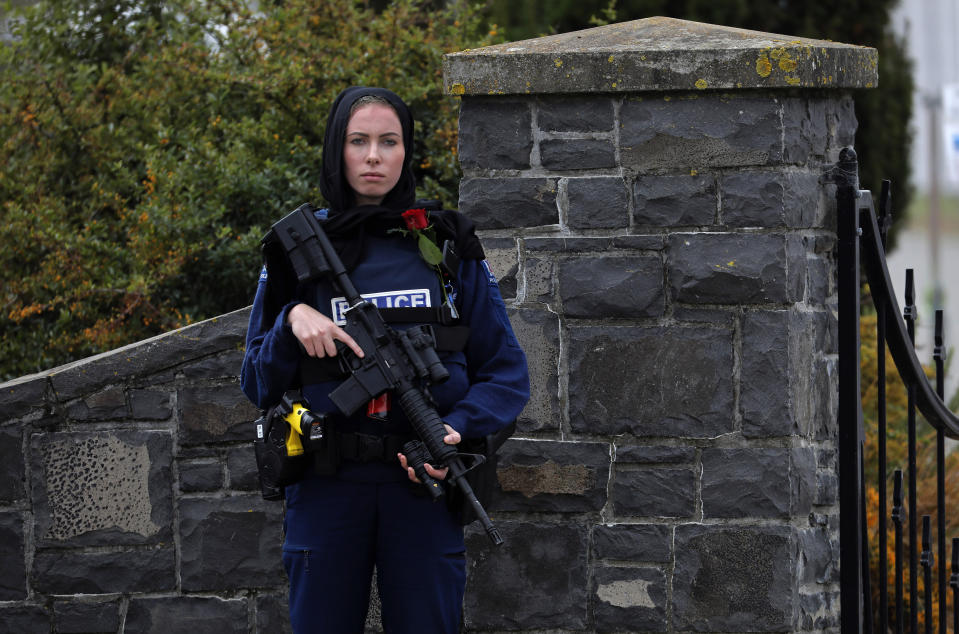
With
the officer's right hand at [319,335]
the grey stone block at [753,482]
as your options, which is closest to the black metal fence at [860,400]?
the grey stone block at [753,482]

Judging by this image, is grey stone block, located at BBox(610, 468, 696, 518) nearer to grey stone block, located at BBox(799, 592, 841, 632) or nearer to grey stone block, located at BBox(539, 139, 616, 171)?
grey stone block, located at BBox(799, 592, 841, 632)

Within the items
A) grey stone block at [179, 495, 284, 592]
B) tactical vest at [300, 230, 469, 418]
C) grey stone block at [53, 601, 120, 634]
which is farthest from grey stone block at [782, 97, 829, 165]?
grey stone block at [53, 601, 120, 634]

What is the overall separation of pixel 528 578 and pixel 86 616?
1.35 meters

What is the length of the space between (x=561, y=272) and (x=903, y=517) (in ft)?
4.20

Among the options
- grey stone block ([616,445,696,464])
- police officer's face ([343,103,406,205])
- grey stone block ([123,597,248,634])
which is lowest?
grey stone block ([123,597,248,634])

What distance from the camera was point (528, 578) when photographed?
3.70 metres

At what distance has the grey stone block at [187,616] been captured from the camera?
392 cm

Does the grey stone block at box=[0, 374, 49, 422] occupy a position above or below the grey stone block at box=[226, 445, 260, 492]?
above

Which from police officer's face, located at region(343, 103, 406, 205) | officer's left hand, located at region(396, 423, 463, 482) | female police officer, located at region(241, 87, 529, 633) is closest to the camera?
officer's left hand, located at region(396, 423, 463, 482)

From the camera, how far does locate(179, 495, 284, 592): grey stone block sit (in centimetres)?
391

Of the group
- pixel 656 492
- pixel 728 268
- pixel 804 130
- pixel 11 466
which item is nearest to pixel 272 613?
pixel 11 466

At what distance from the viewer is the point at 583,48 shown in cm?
359

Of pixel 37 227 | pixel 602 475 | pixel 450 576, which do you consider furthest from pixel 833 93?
pixel 37 227

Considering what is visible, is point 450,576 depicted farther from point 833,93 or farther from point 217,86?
point 217,86
